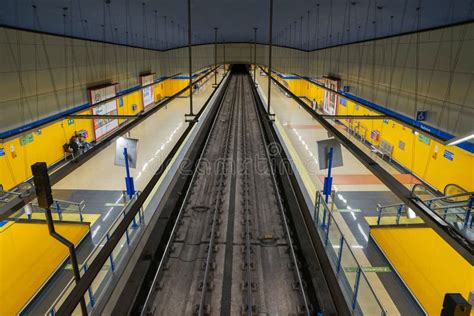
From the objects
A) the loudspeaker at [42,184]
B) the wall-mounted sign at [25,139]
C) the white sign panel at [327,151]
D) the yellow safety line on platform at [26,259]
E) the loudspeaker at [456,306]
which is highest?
the loudspeaker at [42,184]

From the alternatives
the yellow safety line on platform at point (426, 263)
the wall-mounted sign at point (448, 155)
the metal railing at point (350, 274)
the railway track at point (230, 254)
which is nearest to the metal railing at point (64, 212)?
the railway track at point (230, 254)

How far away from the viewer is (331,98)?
23047 millimetres

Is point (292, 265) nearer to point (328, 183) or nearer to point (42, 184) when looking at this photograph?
point (328, 183)

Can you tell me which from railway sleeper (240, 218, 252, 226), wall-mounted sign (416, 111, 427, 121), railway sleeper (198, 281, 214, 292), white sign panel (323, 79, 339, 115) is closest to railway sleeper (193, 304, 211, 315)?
railway sleeper (198, 281, 214, 292)

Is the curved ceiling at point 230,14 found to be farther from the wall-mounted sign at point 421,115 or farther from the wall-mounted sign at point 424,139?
the wall-mounted sign at point 424,139

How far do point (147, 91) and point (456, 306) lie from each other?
2734 cm

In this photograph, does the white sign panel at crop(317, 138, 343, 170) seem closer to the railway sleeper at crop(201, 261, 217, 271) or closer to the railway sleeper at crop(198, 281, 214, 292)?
the railway sleeper at crop(201, 261, 217, 271)

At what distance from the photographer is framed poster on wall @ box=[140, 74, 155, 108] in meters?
24.0

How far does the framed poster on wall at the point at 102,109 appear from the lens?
15766 millimetres

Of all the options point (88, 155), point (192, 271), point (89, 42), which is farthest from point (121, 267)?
point (89, 42)

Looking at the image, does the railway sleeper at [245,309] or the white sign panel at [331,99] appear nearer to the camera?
the railway sleeper at [245,309]

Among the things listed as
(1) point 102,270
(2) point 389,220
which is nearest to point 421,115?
(2) point 389,220

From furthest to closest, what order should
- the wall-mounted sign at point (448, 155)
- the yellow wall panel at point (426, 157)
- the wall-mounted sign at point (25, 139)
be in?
the wall-mounted sign at point (25, 139)
the wall-mounted sign at point (448, 155)
the yellow wall panel at point (426, 157)

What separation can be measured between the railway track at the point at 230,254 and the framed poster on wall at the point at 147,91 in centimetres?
1569
